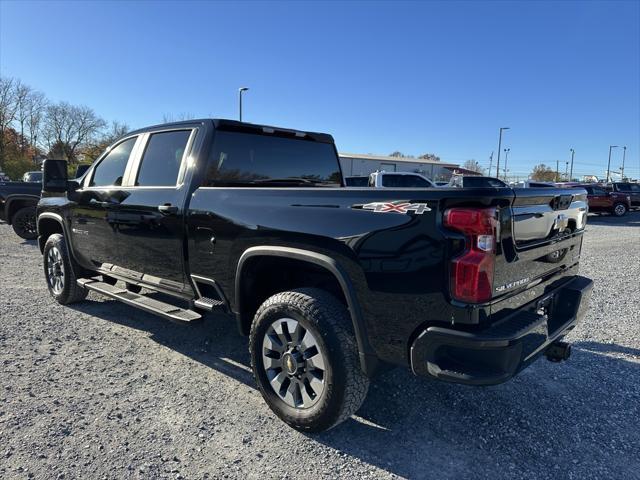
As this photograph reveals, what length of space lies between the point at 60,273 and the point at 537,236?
5215 mm

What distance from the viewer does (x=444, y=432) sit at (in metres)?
2.87

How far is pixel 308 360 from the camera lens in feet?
9.05

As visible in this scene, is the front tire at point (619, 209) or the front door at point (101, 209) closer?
the front door at point (101, 209)

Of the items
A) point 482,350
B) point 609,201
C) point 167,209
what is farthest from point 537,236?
point 609,201

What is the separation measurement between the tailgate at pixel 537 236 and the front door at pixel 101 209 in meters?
3.38

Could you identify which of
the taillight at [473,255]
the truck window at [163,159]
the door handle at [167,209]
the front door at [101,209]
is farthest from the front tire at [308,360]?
the front door at [101,209]

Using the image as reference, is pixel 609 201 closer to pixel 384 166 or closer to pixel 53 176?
pixel 53 176

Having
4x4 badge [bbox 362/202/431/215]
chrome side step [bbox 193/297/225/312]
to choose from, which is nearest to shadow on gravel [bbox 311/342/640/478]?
chrome side step [bbox 193/297/225/312]

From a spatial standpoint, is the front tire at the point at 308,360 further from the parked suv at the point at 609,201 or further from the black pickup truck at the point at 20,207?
the parked suv at the point at 609,201

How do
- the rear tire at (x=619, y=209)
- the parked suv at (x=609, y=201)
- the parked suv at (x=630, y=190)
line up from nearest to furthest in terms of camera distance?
the parked suv at (x=609, y=201) → the rear tire at (x=619, y=209) → the parked suv at (x=630, y=190)

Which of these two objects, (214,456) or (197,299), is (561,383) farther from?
(197,299)

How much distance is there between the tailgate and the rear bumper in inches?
7.6

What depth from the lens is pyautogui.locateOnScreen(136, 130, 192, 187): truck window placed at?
A: 3.81 metres

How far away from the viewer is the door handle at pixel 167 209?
358 cm
